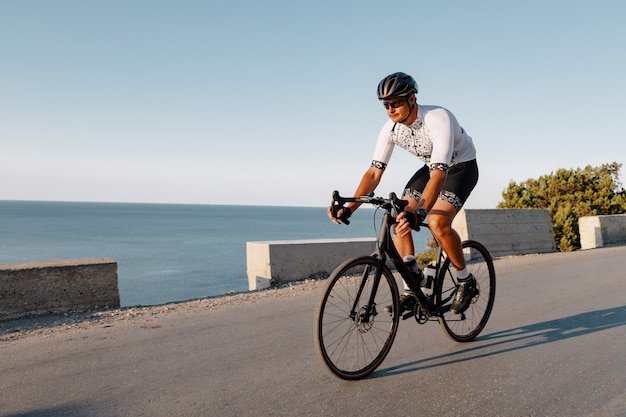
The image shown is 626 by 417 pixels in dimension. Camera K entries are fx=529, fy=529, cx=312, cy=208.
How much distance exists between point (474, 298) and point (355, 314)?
1.59 metres

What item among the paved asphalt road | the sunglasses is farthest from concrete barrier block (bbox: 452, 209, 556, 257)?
the sunglasses

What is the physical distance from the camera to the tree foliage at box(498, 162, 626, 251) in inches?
856

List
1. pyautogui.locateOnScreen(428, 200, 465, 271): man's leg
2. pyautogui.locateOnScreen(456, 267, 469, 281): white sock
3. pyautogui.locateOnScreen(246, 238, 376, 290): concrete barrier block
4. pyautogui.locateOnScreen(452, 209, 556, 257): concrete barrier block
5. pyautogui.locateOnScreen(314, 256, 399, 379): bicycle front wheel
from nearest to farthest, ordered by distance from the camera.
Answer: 1. pyautogui.locateOnScreen(314, 256, 399, 379): bicycle front wheel
2. pyautogui.locateOnScreen(428, 200, 465, 271): man's leg
3. pyautogui.locateOnScreen(456, 267, 469, 281): white sock
4. pyautogui.locateOnScreen(246, 238, 376, 290): concrete barrier block
5. pyautogui.locateOnScreen(452, 209, 556, 257): concrete barrier block

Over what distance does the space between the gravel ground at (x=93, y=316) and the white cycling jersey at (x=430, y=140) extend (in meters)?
3.48

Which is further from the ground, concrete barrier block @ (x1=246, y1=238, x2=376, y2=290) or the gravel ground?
concrete barrier block @ (x1=246, y1=238, x2=376, y2=290)

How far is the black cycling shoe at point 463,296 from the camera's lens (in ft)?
14.9

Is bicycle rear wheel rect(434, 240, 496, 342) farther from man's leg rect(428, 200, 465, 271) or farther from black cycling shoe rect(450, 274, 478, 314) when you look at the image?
man's leg rect(428, 200, 465, 271)

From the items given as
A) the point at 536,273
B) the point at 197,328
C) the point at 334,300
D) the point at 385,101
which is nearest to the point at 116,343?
the point at 197,328

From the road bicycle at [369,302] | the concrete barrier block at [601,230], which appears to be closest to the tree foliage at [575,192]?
the concrete barrier block at [601,230]

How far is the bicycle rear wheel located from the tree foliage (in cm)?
1669

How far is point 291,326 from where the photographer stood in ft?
18.4

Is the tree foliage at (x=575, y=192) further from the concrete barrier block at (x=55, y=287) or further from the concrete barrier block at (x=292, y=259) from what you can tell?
the concrete barrier block at (x=55, y=287)

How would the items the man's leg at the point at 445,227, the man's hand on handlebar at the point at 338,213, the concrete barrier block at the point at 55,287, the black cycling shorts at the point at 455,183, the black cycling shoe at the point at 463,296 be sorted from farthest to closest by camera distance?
the concrete barrier block at the point at 55,287
the black cycling shoe at the point at 463,296
the black cycling shorts at the point at 455,183
the man's leg at the point at 445,227
the man's hand on handlebar at the point at 338,213

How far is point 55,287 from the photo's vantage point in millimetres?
6562
